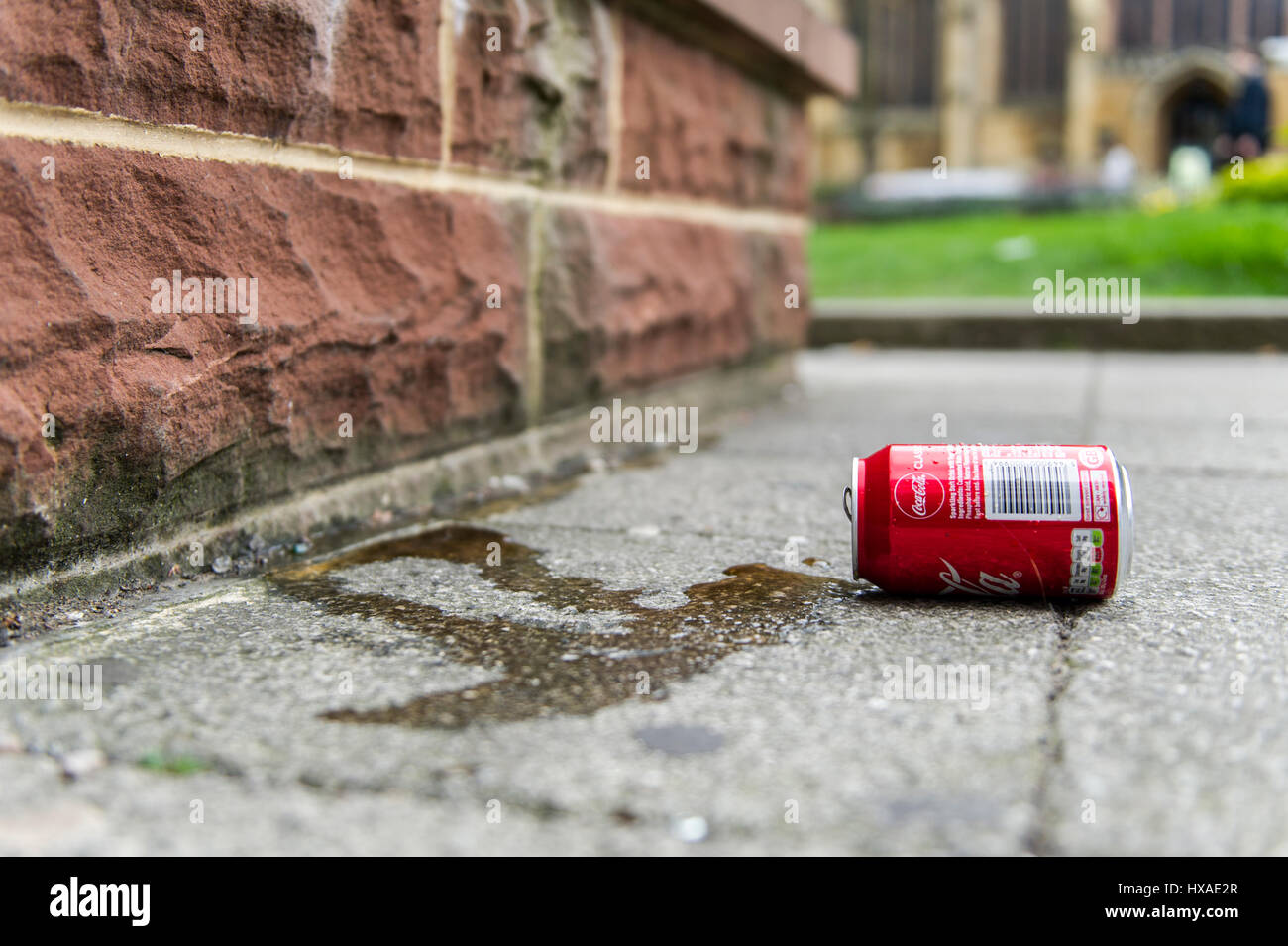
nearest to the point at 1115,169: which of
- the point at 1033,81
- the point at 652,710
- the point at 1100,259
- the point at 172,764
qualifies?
the point at 1033,81

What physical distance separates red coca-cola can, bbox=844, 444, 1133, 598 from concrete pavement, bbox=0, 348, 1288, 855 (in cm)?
5

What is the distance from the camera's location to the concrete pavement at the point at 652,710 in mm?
1049

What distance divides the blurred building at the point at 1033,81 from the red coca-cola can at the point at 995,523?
34611 mm

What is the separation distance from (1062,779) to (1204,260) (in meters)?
8.60

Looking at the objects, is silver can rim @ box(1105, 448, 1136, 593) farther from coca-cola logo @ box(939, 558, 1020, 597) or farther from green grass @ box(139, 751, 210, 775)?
green grass @ box(139, 751, 210, 775)

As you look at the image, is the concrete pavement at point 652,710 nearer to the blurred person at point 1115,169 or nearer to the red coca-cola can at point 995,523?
the red coca-cola can at point 995,523

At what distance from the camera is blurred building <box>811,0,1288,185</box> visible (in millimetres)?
35844

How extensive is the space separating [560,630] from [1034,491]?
0.68 metres

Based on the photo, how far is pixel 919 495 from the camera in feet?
5.51

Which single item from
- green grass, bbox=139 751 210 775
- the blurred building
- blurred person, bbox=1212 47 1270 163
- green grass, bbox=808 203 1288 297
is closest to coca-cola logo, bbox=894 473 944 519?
green grass, bbox=139 751 210 775

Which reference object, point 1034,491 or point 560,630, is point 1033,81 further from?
point 560,630

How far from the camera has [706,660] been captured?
148cm
